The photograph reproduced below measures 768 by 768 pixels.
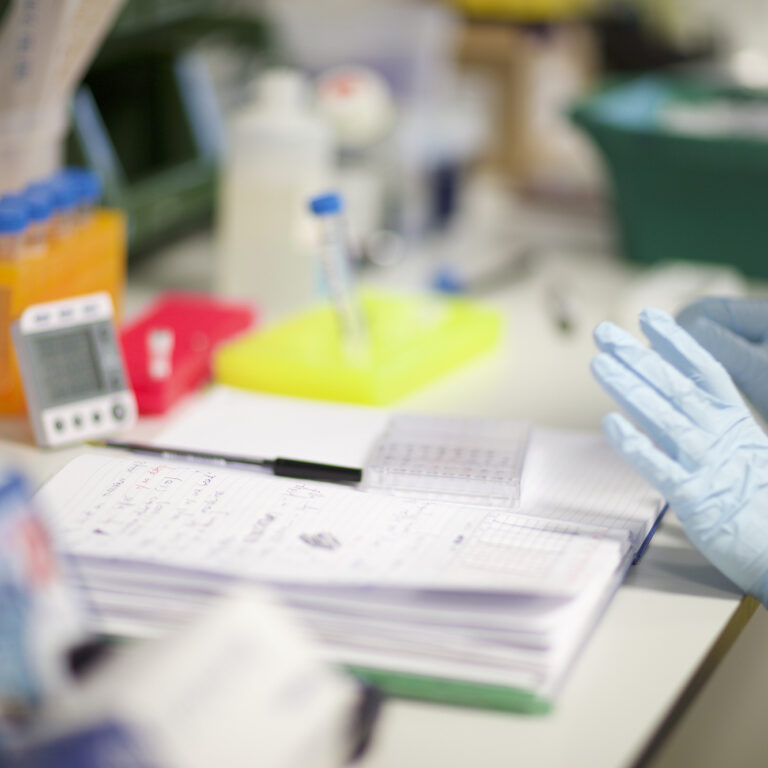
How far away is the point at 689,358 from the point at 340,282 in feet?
1.10

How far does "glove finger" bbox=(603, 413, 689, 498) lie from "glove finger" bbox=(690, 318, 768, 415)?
167 mm

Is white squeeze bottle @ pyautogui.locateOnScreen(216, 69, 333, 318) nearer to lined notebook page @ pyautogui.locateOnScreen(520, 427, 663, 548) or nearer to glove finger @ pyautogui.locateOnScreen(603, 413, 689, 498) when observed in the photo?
→ lined notebook page @ pyautogui.locateOnScreen(520, 427, 663, 548)

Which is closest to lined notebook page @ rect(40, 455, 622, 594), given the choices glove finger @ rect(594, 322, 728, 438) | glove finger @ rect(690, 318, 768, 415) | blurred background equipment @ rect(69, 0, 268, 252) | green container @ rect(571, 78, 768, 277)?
glove finger @ rect(594, 322, 728, 438)

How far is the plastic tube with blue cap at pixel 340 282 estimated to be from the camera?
93 cm

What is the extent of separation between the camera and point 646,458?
66 centimetres

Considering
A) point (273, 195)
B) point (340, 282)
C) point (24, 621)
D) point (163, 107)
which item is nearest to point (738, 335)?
point (340, 282)

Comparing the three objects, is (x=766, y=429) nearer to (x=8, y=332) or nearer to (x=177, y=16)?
(x=8, y=332)

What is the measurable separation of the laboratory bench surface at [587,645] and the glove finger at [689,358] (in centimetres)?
10

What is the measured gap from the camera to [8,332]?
854 millimetres

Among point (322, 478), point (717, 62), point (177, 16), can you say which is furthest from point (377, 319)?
point (717, 62)

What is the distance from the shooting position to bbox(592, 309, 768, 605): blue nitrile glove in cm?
66

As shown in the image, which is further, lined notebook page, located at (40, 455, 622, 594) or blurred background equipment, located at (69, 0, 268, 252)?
blurred background equipment, located at (69, 0, 268, 252)

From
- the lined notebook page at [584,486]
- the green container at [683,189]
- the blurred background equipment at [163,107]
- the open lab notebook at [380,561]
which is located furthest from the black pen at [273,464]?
the green container at [683,189]

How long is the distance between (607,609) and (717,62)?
5.56 feet
